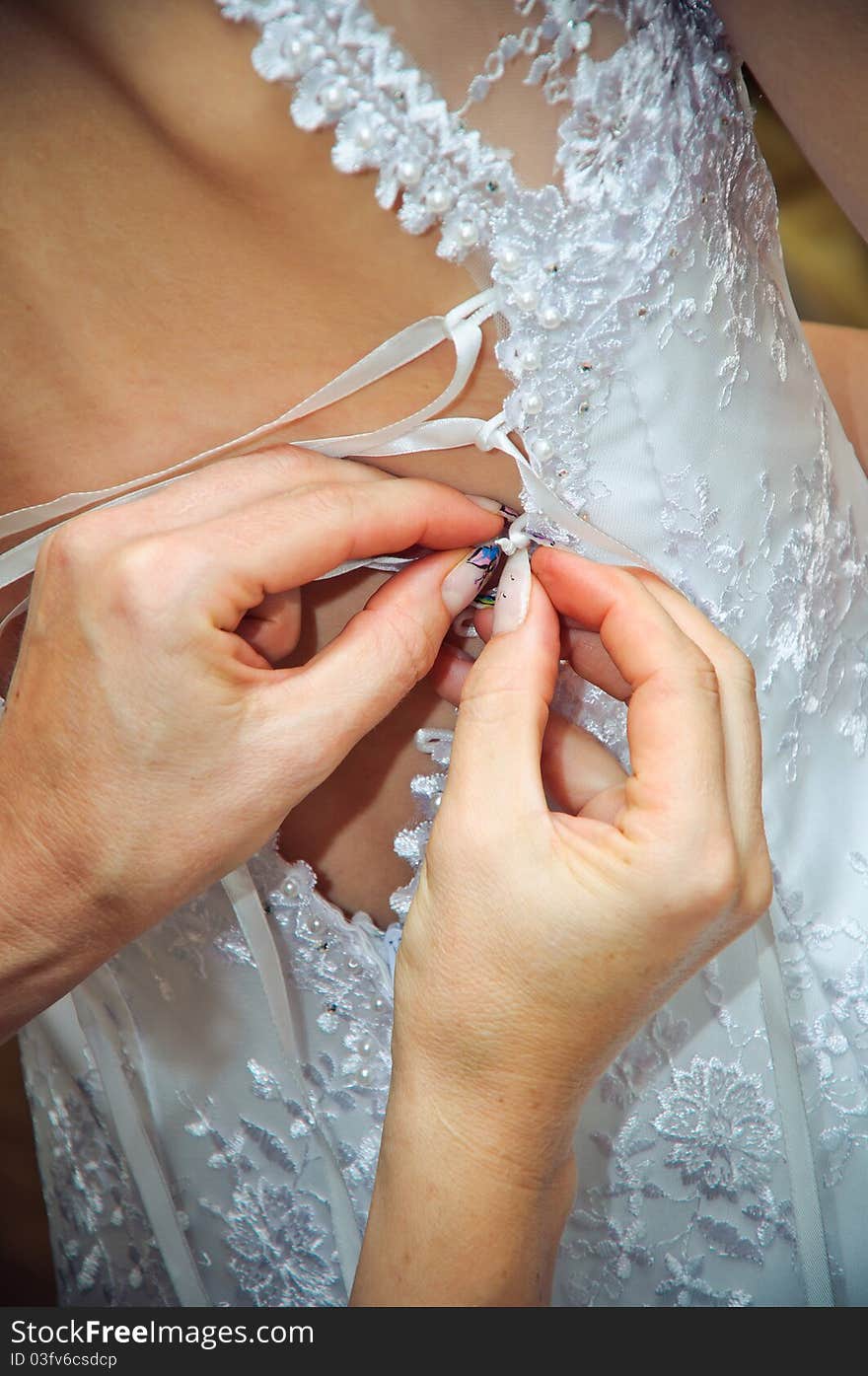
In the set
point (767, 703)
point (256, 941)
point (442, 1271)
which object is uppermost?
point (767, 703)

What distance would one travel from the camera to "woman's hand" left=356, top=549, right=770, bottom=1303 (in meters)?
0.58

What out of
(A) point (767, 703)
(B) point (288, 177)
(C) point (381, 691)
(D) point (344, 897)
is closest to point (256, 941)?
(D) point (344, 897)

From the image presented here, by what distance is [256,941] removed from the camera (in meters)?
0.81

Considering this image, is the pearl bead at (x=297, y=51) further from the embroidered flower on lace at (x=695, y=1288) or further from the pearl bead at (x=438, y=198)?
the embroidered flower on lace at (x=695, y=1288)

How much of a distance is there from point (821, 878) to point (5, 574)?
0.63 meters

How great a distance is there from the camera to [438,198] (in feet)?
1.95

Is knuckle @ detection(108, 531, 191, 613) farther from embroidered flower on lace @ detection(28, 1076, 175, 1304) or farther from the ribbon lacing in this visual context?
embroidered flower on lace @ detection(28, 1076, 175, 1304)

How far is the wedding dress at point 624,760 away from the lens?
62cm

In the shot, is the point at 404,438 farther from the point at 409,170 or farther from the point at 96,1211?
the point at 96,1211

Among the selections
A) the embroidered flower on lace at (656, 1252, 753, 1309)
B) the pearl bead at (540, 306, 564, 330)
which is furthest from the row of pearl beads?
the embroidered flower on lace at (656, 1252, 753, 1309)

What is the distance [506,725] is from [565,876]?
0.30ft

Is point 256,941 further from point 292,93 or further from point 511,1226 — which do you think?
point 292,93

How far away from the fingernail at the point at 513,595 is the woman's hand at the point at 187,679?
32 mm

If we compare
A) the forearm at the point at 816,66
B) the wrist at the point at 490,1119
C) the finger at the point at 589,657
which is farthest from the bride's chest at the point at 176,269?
the wrist at the point at 490,1119
